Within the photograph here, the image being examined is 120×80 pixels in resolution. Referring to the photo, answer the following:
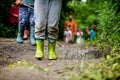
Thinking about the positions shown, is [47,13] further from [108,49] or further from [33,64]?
[108,49]

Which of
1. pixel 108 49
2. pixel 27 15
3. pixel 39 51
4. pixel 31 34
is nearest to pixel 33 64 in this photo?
pixel 39 51

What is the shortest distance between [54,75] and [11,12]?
36.6ft

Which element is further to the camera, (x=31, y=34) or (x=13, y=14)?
(x=13, y=14)

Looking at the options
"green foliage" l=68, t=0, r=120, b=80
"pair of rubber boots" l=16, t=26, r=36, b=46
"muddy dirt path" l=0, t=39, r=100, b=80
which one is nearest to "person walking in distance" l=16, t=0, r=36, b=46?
"pair of rubber boots" l=16, t=26, r=36, b=46

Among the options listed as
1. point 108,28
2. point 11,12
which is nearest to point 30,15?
point 108,28

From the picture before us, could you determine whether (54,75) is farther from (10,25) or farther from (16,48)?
(10,25)

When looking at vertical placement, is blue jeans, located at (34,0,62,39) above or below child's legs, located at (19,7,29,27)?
above

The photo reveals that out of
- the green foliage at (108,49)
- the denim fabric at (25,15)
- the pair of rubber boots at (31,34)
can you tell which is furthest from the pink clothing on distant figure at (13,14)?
the denim fabric at (25,15)

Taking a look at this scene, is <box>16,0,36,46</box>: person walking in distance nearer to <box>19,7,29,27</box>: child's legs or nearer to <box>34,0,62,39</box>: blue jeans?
<box>19,7,29,27</box>: child's legs

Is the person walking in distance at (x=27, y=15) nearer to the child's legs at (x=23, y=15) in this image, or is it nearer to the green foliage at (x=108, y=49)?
the child's legs at (x=23, y=15)

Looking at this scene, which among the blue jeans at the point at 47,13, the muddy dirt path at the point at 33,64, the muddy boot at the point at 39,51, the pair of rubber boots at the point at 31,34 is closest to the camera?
the muddy dirt path at the point at 33,64

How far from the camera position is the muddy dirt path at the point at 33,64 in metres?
6.24

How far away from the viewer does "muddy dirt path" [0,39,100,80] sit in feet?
20.5

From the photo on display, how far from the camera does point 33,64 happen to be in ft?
24.9
